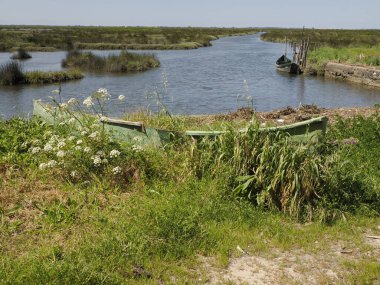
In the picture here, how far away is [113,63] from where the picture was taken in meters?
32.5

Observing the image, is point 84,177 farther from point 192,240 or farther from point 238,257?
point 238,257

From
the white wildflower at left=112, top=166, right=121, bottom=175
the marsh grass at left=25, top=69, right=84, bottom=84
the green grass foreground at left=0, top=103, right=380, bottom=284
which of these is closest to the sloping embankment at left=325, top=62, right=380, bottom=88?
the marsh grass at left=25, top=69, right=84, bottom=84

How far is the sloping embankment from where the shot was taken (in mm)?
24877

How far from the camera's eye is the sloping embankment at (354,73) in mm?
24877

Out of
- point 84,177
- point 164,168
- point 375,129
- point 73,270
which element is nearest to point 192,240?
point 73,270

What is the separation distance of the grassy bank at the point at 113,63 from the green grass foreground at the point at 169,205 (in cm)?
2642

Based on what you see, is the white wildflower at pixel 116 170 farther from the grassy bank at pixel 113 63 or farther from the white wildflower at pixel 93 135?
the grassy bank at pixel 113 63

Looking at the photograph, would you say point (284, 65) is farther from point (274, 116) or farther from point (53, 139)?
point (53, 139)

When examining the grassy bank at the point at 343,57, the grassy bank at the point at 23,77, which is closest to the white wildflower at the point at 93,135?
the grassy bank at the point at 23,77

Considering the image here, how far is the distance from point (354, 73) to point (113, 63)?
17.7 metres

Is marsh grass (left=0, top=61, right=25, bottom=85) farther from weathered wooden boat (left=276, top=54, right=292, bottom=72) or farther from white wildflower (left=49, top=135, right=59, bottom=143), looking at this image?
white wildflower (left=49, top=135, right=59, bottom=143)

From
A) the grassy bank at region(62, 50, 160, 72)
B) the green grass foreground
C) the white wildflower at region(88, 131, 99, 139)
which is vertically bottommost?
the green grass foreground

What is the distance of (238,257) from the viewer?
4227mm

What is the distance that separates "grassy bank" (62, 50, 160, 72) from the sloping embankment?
46.1ft
